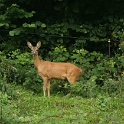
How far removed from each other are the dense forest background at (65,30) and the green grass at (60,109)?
2.54m

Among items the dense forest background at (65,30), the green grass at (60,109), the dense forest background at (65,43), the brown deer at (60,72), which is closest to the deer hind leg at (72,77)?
the brown deer at (60,72)

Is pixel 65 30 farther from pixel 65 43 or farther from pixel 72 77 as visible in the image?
pixel 72 77

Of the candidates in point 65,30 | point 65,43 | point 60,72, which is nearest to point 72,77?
point 60,72

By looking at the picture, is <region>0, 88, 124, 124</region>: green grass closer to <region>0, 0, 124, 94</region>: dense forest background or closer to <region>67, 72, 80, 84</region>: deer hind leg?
<region>67, 72, 80, 84</region>: deer hind leg

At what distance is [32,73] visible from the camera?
998 cm

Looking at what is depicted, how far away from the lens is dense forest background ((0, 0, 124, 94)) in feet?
36.5

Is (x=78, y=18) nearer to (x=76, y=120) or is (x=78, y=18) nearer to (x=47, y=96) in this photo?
(x=47, y=96)

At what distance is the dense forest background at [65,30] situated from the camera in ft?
36.5

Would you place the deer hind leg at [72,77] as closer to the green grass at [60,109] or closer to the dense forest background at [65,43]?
the dense forest background at [65,43]

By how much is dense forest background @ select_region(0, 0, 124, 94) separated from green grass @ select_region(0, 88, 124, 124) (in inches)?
99.9

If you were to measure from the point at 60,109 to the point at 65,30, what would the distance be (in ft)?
14.6

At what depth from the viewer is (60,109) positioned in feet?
24.8

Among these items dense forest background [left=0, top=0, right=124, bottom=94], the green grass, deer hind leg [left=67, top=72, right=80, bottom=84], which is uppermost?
dense forest background [left=0, top=0, right=124, bottom=94]

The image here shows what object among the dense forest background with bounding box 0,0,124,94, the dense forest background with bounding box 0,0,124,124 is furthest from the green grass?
the dense forest background with bounding box 0,0,124,94
